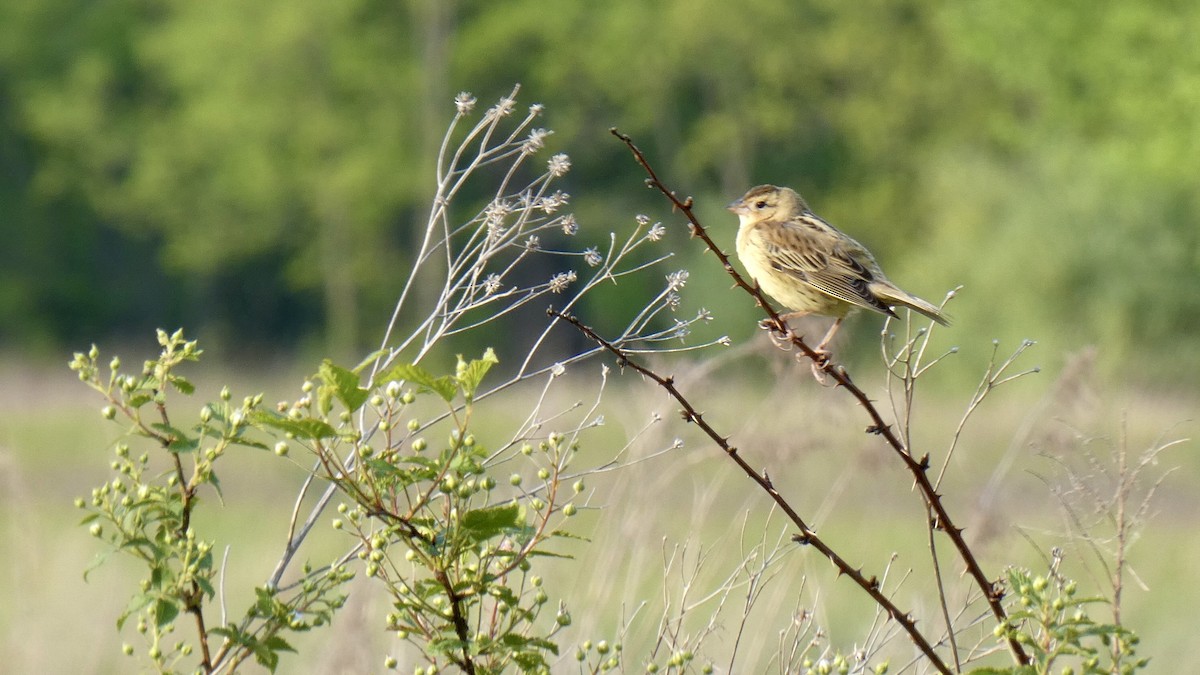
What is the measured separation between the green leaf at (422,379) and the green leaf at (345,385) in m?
0.05

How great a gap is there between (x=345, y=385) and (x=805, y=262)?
3.30m

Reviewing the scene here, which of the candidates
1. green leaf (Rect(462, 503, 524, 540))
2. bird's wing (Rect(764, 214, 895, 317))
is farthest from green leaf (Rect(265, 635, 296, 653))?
bird's wing (Rect(764, 214, 895, 317))

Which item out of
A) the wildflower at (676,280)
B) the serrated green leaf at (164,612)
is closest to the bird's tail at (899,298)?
the wildflower at (676,280)

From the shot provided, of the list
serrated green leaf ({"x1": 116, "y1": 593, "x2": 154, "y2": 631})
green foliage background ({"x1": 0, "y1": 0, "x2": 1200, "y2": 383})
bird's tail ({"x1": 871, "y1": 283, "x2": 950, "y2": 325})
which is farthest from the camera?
green foliage background ({"x1": 0, "y1": 0, "x2": 1200, "y2": 383})

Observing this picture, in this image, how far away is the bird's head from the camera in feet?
18.9

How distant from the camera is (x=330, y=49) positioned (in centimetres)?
3634

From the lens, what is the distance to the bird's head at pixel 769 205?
5.75 meters

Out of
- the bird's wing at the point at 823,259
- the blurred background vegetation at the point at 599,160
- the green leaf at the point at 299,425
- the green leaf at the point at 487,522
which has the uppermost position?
the blurred background vegetation at the point at 599,160

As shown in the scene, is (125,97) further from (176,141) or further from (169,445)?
(169,445)

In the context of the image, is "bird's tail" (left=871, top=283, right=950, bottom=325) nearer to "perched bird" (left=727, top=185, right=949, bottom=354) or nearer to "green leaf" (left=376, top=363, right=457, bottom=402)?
"perched bird" (left=727, top=185, right=949, bottom=354)

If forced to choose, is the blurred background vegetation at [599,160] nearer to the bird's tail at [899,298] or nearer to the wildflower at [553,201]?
the bird's tail at [899,298]

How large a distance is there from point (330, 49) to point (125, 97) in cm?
912

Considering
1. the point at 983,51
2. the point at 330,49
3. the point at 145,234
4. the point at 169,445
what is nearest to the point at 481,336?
the point at 330,49

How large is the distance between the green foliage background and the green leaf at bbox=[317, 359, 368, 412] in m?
24.3
